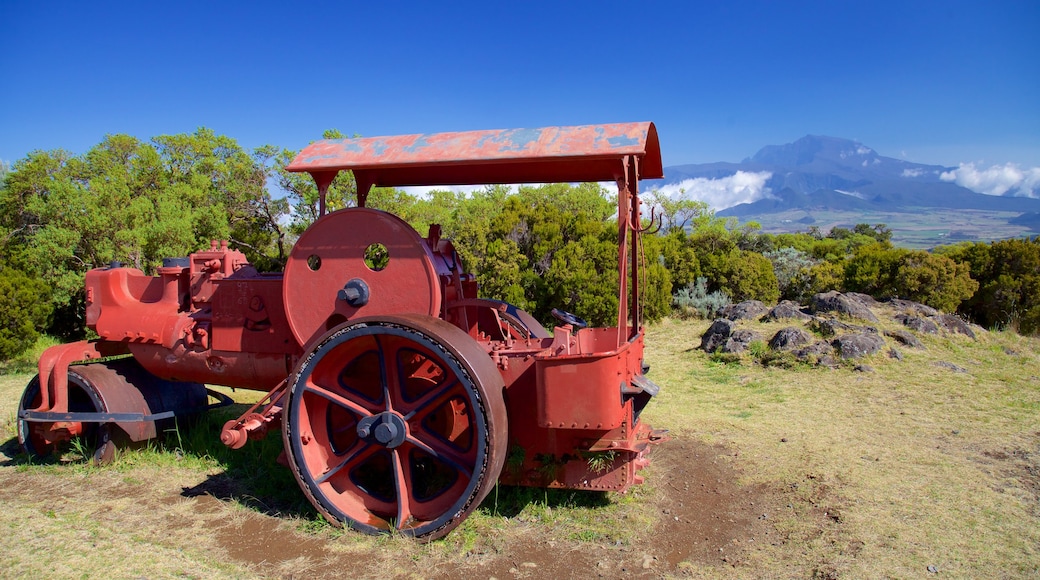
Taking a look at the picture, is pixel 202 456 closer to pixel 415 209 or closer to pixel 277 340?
pixel 277 340

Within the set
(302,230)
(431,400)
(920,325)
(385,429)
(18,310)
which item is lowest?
(920,325)

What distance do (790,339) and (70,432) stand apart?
8.33m

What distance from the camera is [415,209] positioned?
45.0 ft

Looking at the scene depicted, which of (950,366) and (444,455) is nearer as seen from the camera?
(444,455)

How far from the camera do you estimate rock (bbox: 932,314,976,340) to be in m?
9.72

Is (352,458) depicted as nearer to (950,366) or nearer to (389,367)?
(389,367)

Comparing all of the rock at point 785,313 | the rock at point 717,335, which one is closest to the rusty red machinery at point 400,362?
the rock at point 717,335

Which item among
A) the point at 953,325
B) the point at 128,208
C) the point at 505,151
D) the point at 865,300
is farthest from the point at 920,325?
the point at 128,208

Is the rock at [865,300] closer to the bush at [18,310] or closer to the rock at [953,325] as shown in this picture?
the rock at [953,325]

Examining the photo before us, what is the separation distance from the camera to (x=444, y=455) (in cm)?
396

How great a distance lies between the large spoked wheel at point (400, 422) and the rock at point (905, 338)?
741 cm

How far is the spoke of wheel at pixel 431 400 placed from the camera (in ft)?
13.0

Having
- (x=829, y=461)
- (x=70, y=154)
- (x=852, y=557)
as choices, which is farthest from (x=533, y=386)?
(x=70, y=154)

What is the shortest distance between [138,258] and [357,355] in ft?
25.6
